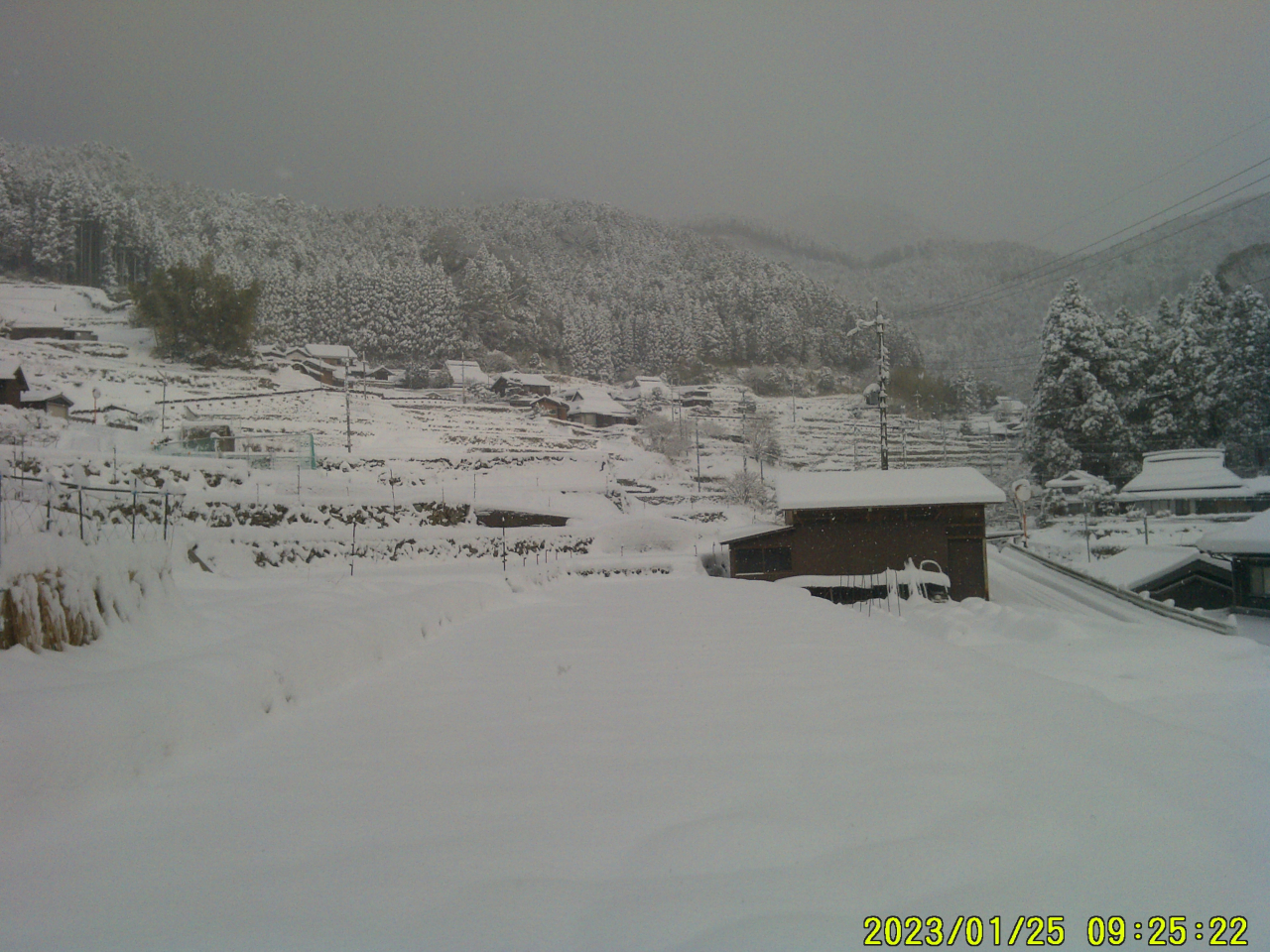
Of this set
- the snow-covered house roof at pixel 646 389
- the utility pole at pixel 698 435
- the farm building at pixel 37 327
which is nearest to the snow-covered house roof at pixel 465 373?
the snow-covered house roof at pixel 646 389

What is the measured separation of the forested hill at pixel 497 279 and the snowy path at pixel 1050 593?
1205 cm

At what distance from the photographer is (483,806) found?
5.59 ft

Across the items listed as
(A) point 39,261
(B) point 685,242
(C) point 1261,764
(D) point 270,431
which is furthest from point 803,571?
(B) point 685,242

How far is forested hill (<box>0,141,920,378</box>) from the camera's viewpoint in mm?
22141

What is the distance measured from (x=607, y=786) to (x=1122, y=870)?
1.15 metres

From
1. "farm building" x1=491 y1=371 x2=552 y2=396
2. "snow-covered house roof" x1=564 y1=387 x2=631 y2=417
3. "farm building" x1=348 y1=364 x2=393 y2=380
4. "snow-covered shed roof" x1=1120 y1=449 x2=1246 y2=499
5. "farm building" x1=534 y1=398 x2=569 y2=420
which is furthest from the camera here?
"farm building" x1=491 y1=371 x2=552 y2=396

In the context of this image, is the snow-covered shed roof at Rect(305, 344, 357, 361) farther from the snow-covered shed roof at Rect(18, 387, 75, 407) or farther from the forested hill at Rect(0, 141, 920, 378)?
the snow-covered shed roof at Rect(18, 387, 75, 407)

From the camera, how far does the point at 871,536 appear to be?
14.5 meters

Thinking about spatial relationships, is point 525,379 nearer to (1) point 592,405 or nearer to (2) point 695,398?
(1) point 592,405

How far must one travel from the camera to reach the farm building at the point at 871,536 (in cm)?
1427

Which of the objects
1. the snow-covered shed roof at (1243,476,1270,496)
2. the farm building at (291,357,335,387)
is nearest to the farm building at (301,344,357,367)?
the farm building at (291,357,335,387)

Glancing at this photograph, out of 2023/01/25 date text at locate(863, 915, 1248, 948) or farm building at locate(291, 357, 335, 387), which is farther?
farm building at locate(291, 357, 335, 387)

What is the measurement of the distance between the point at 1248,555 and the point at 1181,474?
19.7ft

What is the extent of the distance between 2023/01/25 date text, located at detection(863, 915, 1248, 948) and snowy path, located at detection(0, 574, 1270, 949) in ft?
0.07
